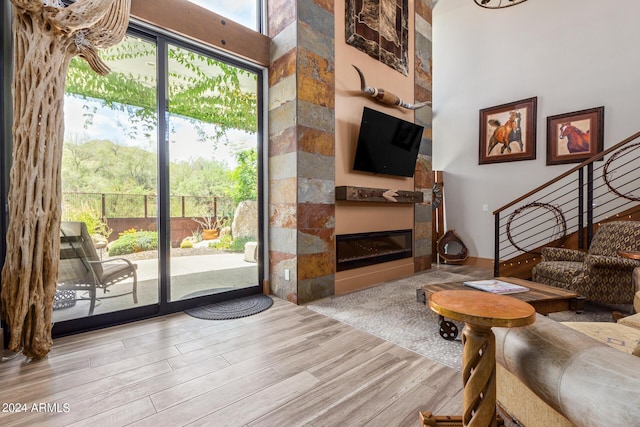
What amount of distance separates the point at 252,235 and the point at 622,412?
3.23m

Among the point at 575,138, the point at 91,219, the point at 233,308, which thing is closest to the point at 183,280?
the point at 233,308

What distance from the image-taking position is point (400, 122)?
13.7 feet

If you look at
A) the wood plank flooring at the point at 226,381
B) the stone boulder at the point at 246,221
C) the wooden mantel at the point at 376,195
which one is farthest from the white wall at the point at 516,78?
the wood plank flooring at the point at 226,381

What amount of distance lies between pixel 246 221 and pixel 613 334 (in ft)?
10.2

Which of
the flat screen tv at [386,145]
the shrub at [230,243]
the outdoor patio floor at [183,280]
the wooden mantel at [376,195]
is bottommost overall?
the outdoor patio floor at [183,280]

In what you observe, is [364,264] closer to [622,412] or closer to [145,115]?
[145,115]

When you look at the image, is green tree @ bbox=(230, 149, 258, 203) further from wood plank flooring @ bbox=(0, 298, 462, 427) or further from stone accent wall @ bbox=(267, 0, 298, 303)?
wood plank flooring @ bbox=(0, 298, 462, 427)

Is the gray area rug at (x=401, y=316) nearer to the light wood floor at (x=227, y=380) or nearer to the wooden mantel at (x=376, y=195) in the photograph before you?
the light wood floor at (x=227, y=380)

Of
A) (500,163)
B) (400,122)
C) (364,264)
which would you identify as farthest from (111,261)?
(500,163)

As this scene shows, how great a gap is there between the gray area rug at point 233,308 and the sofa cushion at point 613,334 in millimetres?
2484

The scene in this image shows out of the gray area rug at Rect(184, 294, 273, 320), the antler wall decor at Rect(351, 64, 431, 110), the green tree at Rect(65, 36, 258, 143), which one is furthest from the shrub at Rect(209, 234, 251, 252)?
the antler wall decor at Rect(351, 64, 431, 110)

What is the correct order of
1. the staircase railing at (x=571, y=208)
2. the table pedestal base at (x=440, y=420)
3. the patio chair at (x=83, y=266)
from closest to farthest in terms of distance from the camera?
the table pedestal base at (x=440, y=420), the patio chair at (x=83, y=266), the staircase railing at (x=571, y=208)

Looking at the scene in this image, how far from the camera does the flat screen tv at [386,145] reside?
3.75m

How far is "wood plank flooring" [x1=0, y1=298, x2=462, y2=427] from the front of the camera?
4.90ft
